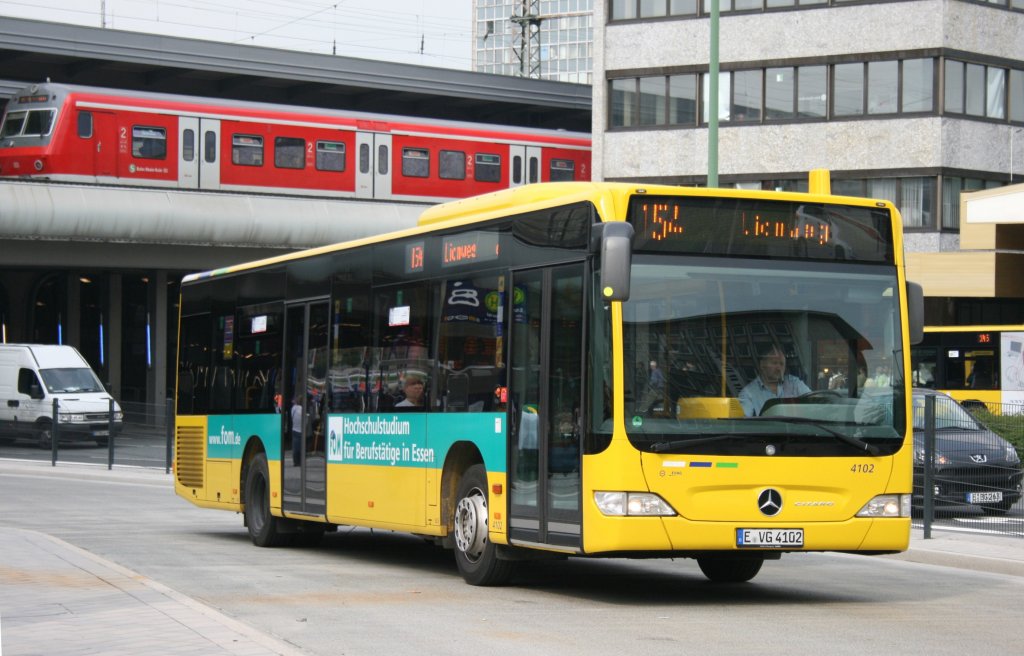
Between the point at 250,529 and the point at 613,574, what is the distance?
5.06 metres

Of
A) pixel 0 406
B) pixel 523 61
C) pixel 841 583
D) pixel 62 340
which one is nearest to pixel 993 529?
pixel 841 583

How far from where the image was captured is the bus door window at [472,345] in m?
12.9


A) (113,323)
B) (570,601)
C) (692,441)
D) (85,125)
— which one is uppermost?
(85,125)

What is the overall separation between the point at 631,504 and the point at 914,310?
2.82 meters

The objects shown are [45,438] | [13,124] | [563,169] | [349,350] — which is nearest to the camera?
[349,350]

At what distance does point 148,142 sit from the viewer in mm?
39938

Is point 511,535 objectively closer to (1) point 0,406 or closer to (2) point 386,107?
(1) point 0,406

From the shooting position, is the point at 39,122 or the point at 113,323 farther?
the point at 113,323

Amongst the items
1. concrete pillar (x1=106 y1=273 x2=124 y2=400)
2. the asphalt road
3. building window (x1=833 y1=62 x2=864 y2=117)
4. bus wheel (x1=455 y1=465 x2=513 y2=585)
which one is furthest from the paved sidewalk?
concrete pillar (x1=106 y1=273 x2=124 y2=400)

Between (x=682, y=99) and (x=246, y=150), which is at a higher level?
(x=682, y=99)

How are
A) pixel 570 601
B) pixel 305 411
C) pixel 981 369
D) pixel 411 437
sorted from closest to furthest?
pixel 570 601 < pixel 411 437 < pixel 305 411 < pixel 981 369

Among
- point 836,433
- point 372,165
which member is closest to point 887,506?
point 836,433

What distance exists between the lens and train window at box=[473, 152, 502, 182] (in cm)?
4562

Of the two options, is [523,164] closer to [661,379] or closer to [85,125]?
[85,125]
